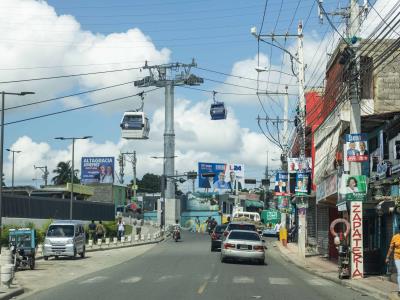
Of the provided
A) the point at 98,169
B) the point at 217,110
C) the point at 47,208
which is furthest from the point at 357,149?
the point at 98,169

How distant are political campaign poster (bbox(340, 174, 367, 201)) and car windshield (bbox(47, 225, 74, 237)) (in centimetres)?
1707

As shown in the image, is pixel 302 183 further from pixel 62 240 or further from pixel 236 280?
pixel 236 280

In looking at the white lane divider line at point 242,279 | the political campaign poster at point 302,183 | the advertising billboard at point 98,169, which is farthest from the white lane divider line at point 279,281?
the advertising billboard at point 98,169

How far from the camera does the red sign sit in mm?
22250

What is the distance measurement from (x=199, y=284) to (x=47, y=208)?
40.3 m

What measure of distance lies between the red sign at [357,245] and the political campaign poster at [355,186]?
0.54m

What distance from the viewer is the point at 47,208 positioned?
58219 millimetres

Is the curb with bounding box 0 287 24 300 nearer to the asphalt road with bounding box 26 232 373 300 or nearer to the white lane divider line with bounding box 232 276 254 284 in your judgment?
the asphalt road with bounding box 26 232 373 300

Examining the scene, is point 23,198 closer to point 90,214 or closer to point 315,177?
point 90,214

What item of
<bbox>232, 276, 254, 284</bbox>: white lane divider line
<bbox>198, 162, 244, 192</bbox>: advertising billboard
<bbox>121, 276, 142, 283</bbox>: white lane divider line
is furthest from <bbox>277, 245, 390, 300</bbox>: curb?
<bbox>198, 162, 244, 192</bbox>: advertising billboard

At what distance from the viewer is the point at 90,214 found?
71.5 m

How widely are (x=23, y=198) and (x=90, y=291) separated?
120 ft

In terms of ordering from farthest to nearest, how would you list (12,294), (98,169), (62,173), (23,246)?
1. (62,173)
2. (98,169)
3. (23,246)
4. (12,294)

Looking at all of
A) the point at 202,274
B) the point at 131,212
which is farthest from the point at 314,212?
the point at 131,212
